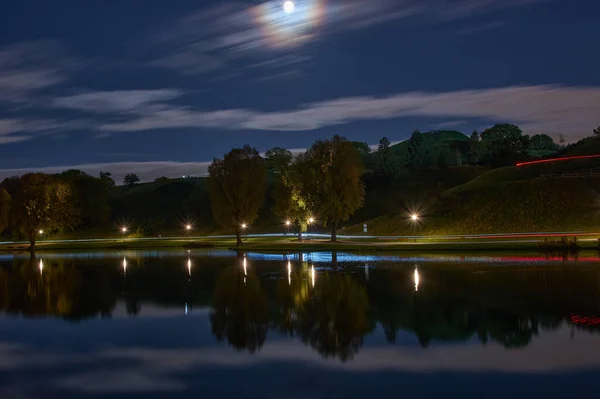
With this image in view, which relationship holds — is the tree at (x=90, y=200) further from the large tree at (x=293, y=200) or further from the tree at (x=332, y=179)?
the tree at (x=332, y=179)

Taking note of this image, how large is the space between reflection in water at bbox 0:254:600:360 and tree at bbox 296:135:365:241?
3295 cm

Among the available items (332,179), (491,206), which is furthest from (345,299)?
(491,206)

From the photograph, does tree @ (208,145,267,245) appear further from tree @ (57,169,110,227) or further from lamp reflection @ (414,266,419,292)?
tree @ (57,169,110,227)

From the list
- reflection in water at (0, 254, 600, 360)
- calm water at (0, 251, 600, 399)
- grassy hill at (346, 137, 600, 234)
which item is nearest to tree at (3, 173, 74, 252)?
grassy hill at (346, 137, 600, 234)

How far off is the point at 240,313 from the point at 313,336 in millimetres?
6613

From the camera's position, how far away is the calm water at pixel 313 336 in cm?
1700

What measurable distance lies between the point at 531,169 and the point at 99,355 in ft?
385

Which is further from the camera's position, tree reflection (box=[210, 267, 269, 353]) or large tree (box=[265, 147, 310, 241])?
large tree (box=[265, 147, 310, 241])

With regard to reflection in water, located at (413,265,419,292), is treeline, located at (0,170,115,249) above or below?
above

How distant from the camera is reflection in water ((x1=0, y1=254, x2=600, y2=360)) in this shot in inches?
923

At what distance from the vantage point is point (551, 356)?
19.3 m

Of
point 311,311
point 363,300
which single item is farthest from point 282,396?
point 363,300

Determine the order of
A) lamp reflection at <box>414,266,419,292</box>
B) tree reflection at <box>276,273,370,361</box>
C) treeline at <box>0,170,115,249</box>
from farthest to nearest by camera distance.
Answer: treeline at <box>0,170,115,249</box>, lamp reflection at <box>414,266,419,292</box>, tree reflection at <box>276,273,370,361</box>

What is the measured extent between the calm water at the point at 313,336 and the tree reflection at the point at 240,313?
0.31 ft
